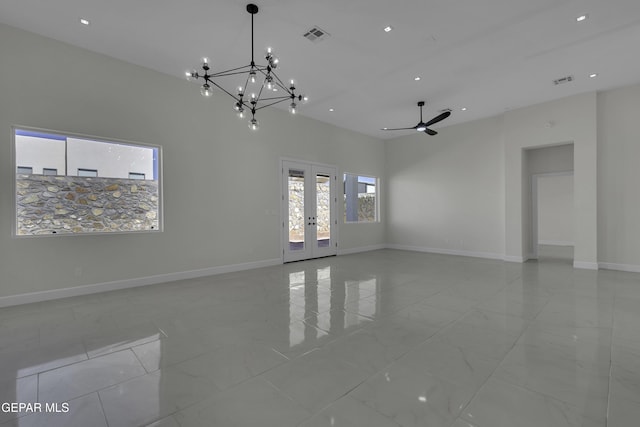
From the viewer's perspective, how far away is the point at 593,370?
2.28 m

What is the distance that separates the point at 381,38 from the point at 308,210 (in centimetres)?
442

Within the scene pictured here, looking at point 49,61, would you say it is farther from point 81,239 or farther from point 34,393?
point 34,393

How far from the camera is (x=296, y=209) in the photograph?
7410 mm

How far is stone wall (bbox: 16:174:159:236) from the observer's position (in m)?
4.15

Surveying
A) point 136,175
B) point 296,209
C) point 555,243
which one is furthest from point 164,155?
point 555,243

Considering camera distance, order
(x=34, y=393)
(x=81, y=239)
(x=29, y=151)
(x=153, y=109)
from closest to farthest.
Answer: (x=34, y=393) < (x=29, y=151) < (x=81, y=239) < (x=153, y=109)

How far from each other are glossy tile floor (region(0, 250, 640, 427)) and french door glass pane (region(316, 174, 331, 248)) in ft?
11.2

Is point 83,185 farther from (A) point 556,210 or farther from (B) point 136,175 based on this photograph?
(A) point 556,210

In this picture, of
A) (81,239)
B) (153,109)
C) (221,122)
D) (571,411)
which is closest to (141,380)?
(571,411)

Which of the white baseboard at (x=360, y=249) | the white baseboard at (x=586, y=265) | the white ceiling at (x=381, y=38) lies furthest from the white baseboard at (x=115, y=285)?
the white baseboard at (x=586, y=265)

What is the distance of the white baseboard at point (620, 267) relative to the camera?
5.88m

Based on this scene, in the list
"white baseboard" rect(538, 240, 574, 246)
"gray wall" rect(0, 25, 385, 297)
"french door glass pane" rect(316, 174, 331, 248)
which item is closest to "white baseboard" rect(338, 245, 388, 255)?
"french door glass pane" rect(316, 174, 331, 248)

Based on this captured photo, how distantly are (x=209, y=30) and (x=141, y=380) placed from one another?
13.7 ft

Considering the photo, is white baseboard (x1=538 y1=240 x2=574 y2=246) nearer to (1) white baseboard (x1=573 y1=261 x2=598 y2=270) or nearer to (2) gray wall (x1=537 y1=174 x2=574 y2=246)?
(2) gray wall (x1=537 y1=174 x2=574 y2=246)
